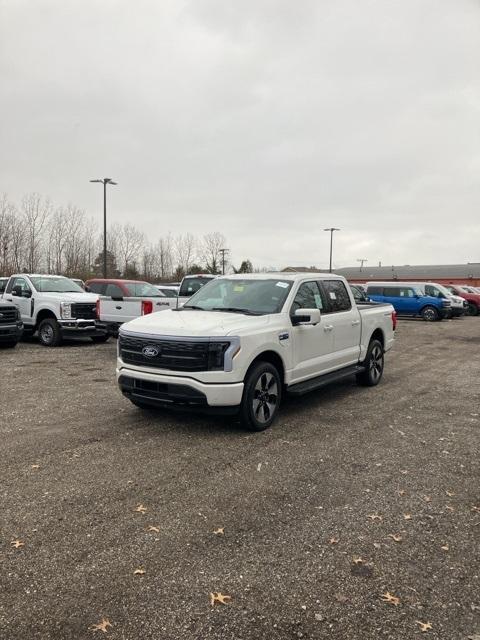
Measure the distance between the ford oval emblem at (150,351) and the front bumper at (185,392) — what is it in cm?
21

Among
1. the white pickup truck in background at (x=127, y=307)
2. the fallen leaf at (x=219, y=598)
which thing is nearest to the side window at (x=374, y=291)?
the white pickup truck in background at (x=127, y=307)

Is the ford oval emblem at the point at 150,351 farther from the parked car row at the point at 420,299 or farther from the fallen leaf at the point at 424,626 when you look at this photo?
the parked car row at the point at 420,299

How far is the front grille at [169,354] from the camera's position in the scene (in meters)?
5.56

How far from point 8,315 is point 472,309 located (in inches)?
1130

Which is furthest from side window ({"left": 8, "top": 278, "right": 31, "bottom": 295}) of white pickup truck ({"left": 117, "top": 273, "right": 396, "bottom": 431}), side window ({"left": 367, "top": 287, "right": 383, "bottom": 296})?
side window ({"left": 367, "top": 287, "right": 383, "bottom": 296})

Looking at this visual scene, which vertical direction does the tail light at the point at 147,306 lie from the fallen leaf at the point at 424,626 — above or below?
above

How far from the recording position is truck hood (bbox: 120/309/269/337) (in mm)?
5637

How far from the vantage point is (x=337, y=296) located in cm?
780

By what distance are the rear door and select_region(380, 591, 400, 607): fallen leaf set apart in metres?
4.51

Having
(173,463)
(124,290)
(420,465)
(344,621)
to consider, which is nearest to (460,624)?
(344,621)

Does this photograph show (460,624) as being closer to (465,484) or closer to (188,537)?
(188,537)

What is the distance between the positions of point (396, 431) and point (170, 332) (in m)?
2.93

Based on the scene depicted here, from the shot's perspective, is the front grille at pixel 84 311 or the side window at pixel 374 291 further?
the side window at pixel 374 291

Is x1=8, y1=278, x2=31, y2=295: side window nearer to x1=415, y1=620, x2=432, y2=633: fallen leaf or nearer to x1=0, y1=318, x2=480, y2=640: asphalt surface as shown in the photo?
x1=0, y1=318, x2=480, y2=640: asphalt surface
